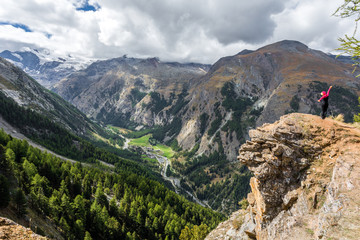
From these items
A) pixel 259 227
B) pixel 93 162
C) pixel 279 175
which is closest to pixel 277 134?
pixel 279 175

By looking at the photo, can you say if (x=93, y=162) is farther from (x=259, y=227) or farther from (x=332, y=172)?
(x=332, y=172)

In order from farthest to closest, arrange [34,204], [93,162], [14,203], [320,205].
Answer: [93,162] < [34,204] < [14,203] < [320,205]

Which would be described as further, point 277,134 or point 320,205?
point 277,134

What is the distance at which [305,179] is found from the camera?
64.5 ft

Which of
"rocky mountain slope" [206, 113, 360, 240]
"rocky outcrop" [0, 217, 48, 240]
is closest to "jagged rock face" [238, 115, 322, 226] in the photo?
"rocky mountain slope" [206, 113, 360, 240]

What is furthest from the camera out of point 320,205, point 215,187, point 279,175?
point 215,187

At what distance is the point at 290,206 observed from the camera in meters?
20.5

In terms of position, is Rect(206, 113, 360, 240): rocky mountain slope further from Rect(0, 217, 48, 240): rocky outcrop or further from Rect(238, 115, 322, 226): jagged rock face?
Rect(0, 217, 48, 240): rocky outcrop

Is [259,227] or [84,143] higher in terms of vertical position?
[259,227]

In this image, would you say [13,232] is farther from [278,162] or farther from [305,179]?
[305,179]

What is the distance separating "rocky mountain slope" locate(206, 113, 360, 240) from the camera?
49.9 ft

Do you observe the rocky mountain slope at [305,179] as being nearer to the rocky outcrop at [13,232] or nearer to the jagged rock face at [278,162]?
the jagged rock face at [278,162]

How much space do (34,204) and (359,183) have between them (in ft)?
199

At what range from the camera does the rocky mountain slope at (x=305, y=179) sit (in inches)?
599
